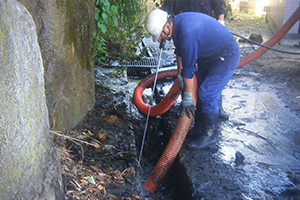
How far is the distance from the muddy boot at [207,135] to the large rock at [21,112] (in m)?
2.12

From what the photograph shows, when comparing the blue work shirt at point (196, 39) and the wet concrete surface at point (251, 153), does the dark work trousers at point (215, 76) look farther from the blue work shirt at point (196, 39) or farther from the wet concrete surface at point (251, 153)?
the wet concrete surface at point (251, 153)

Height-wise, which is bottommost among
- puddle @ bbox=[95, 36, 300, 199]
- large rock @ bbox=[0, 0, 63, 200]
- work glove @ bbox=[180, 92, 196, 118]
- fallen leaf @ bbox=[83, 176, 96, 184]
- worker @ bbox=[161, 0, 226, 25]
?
puddle @ bbox=[95, 36, 300, 199]

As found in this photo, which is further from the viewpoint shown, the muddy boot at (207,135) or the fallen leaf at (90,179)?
the muddy boot at (207,135)

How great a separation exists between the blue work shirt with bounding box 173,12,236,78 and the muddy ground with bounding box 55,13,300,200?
3.92ft

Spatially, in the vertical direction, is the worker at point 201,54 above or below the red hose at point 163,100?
above

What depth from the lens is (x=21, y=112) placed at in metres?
1.86

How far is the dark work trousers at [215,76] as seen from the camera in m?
3.67

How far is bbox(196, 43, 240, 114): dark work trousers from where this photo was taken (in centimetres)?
367

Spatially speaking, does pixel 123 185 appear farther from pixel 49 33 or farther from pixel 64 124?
pixel 49 33

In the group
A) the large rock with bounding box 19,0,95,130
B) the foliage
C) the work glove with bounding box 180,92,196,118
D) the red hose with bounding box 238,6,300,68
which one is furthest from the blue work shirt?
the red hose with bounding box 238,6,300,68

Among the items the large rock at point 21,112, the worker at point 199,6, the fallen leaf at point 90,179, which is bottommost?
the fallen leaf at point 90,179

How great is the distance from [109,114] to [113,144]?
0.85 meters

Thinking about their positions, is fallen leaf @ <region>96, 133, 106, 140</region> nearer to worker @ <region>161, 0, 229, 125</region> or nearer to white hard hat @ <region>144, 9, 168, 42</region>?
white hard hat @ <region>144, 9, 168, 42</region>

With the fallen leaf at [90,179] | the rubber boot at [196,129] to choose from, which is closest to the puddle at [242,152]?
the rubber boot at [196,129]
